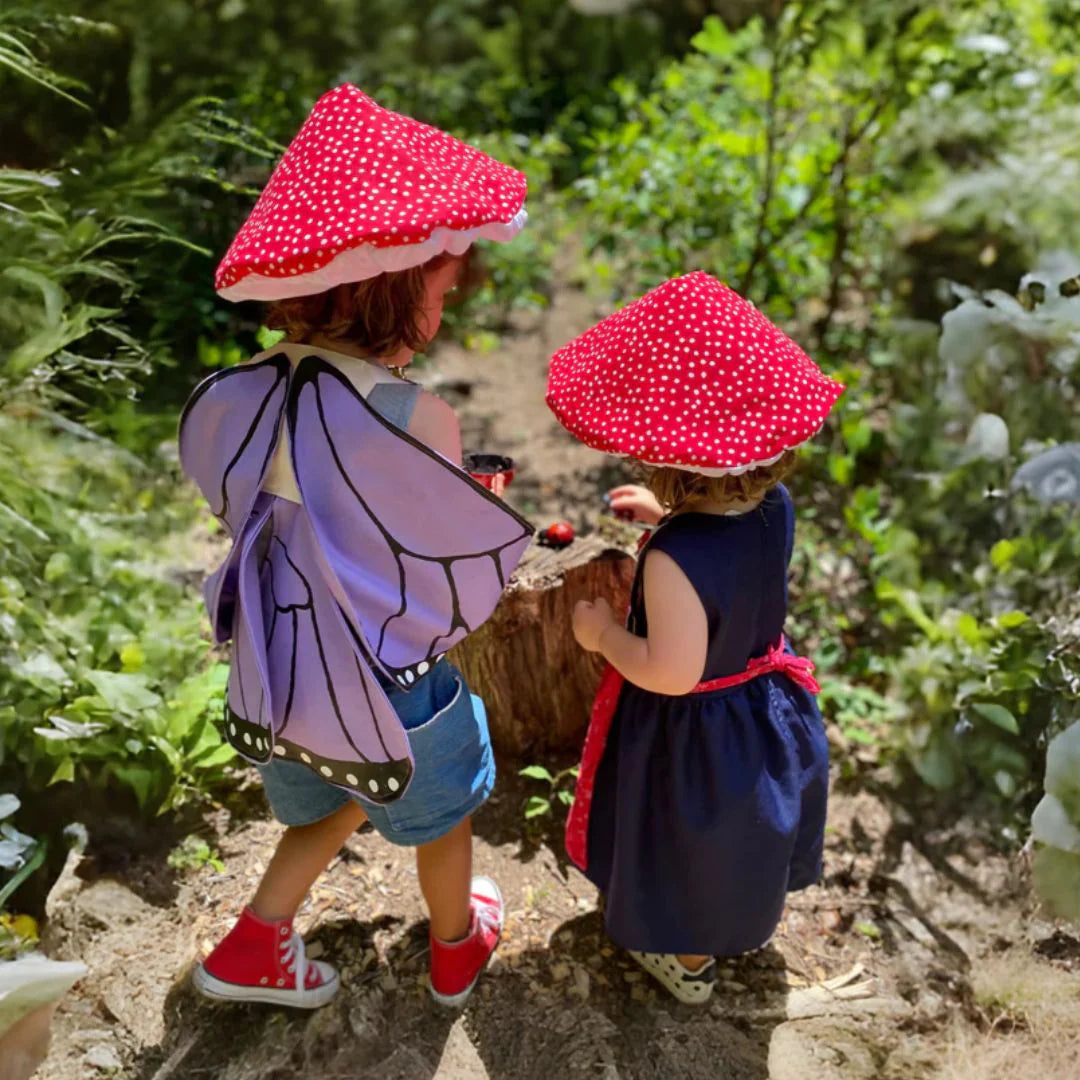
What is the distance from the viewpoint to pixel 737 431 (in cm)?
150

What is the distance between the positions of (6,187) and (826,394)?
5.20ft

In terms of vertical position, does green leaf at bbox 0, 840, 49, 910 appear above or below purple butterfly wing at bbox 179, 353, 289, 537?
below

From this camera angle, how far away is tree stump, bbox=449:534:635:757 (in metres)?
2.21

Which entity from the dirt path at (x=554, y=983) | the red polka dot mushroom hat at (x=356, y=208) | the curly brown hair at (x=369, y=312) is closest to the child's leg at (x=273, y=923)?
the dirt path at (x=554, y=983)

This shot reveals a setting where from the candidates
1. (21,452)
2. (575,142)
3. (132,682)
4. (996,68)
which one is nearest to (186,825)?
(132,682)

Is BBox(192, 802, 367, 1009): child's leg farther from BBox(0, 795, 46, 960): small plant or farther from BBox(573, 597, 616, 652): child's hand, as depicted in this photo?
BBox(573, 597, 616, 652): child's hand

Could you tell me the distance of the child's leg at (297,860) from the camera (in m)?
1.87

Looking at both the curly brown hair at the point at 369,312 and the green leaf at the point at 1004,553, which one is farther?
the green leaf at the point at 1004,553

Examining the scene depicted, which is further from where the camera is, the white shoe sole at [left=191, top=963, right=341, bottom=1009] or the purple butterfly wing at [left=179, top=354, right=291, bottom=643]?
the white shoe sole at [left=191, top=963, right=341, bottom=1009]

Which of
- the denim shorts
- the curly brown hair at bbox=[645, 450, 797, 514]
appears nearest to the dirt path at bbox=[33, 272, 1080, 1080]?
the denim shorts

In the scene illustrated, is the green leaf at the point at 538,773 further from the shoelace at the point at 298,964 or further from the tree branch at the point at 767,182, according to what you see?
the tree branch at the point at 767,182

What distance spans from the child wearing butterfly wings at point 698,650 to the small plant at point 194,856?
760mm

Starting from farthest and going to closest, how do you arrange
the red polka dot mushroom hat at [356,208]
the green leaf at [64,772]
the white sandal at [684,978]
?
the green leaf at [64,772], the white sandal at [684,978], the red polka dot mushroom hat at [356,208]

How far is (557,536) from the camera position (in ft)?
7.39
